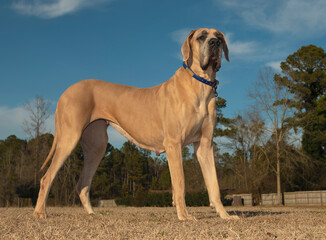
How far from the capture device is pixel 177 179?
4.35 metres

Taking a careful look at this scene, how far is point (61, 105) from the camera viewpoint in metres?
5.58

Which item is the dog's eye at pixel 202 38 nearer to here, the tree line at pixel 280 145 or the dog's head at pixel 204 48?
the dog's head at pixel 204 48

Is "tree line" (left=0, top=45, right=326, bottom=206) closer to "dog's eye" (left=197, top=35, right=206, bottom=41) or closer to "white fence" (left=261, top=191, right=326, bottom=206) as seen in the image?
"white fence" (left=261, top=191, right=326, bottom=206)

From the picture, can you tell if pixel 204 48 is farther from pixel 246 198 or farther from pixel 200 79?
pixel 246 198

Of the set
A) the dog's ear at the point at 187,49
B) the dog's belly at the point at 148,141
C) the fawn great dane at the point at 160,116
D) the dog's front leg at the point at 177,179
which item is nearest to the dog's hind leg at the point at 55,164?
the fawn great dane at the point at 160,116

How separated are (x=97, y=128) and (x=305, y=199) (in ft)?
65.3

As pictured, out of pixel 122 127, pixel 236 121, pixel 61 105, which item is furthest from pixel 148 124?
pixel 236 121

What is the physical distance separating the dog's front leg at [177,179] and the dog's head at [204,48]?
1210 millimetres

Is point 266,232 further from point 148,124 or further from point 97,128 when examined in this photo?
point 97,128

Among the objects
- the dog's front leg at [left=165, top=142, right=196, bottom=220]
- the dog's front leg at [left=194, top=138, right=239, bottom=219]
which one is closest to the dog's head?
the dog's front leg at [left=194, top=138, right=239, bottom=219]

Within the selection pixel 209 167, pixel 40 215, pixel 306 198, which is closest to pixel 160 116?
pixel 209 167

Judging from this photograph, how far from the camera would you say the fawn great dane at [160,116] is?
455 cm

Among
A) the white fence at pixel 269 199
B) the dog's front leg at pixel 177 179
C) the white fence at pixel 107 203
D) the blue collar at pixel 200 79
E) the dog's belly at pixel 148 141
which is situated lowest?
the white fence at pixel 107 203

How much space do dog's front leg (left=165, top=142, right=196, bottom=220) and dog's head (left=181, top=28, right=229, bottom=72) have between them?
121 centimetres
